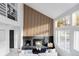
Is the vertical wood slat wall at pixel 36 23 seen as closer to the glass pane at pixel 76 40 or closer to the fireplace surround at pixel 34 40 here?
the fireplace surround at pixel 34 40

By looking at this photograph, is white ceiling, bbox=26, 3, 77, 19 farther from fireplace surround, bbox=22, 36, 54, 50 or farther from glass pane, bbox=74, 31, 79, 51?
fireplace surround, bbox=22, 36, 54, 50

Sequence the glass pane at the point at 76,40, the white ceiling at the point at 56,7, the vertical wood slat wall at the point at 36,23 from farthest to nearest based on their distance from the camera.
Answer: the vertical wood slat wall at the point at 36,23 < the glass pane at the point at 76,40 < the white ceiling at the point at 56,7

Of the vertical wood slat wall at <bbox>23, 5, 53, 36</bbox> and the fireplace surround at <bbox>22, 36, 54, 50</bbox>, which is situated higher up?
the vertical wood slat wall at <bbox>23, 5, 53, 36</bbox>

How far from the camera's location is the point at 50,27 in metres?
7.67

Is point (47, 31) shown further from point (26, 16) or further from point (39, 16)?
point (26, 16)

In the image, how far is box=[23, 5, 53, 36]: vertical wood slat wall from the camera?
7641 mm

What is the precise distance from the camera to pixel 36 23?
303 inches

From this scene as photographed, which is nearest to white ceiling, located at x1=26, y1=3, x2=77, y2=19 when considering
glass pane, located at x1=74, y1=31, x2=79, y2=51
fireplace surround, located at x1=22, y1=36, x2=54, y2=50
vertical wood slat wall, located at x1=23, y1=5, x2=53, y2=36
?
glass pane, located at x1=74, y1=31, x2=79, y2=51

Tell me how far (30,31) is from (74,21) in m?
4.45

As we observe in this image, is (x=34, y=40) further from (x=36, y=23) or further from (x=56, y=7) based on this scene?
(x=56, y=7)

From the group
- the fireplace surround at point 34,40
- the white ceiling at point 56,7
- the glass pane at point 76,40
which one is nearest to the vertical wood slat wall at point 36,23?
the fireplace surround at point 34,40

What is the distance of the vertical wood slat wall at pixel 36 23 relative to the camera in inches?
301

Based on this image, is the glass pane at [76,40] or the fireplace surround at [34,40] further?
the fireplace surround at [34,40]

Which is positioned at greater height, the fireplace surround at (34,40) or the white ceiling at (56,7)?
the white ceiling at (56,7)
